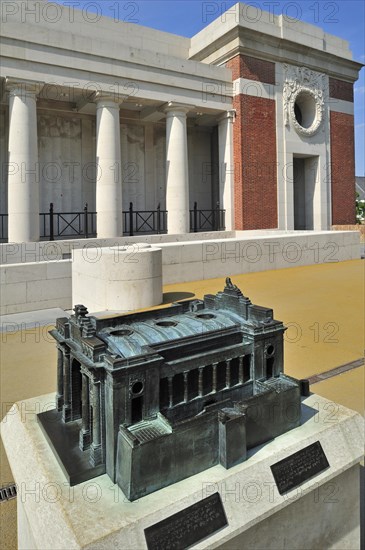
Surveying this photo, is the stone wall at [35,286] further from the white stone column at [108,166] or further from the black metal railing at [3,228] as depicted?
the black metal railing at [3,228]

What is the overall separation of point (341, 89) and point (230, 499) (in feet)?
95.9

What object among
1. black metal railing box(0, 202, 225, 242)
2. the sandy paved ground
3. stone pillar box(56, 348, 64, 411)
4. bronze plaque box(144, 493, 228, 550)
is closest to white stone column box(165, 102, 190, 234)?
black metal railing box(0, 202, 225, 242)

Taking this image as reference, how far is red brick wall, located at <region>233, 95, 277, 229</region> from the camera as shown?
71.7 feet

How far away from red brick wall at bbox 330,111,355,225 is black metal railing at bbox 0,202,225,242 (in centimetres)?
802

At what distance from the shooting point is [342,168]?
2717 centimetres

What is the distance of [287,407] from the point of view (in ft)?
9.48

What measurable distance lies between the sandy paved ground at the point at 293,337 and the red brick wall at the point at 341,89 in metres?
17.3

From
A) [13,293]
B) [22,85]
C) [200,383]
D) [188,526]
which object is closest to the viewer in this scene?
[188,526]

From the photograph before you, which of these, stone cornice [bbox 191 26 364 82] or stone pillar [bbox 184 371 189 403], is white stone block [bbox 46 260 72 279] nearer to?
stone pillar [bbox 184 371 189 403]

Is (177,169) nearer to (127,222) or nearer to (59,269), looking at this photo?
(127,222)

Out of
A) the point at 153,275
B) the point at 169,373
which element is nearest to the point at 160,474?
the point at 169,373

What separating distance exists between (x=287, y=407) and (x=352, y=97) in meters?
29.3

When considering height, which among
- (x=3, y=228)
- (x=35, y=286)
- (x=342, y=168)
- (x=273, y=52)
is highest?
(x=273, y=52)

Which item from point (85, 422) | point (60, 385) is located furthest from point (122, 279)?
point (85, 422)
